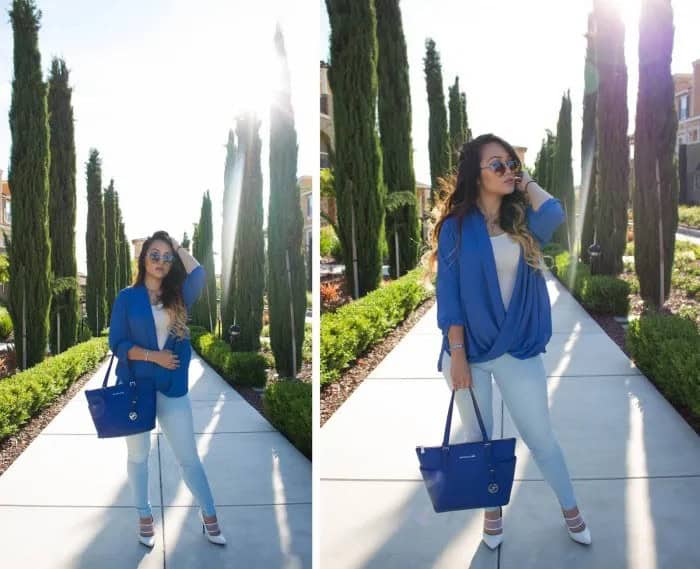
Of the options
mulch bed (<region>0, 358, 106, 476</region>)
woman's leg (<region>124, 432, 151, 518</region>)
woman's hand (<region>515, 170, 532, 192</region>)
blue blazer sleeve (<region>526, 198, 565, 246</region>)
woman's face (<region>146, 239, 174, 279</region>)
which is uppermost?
woman's hand (<region>515, 170, 532, 192</region>)

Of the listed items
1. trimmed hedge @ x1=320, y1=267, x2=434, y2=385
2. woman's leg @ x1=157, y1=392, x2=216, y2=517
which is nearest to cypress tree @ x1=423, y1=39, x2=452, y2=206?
trimmed hedge @ x1=320, y1=267, x2=434, y2=385

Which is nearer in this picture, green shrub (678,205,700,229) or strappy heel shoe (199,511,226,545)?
green shrub (678,205,700,229)

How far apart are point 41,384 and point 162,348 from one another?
58 centimetres

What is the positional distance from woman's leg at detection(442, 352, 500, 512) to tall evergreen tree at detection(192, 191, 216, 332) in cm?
127

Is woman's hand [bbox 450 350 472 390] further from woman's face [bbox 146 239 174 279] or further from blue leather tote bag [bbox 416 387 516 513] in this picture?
woman's face [bbox 146 239 174 279]

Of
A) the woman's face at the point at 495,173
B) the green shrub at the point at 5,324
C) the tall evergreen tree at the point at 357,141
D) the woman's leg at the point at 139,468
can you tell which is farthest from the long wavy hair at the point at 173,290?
the woman's face at the point at 495,173

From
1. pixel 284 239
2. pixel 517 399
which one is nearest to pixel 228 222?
pixel 284 239

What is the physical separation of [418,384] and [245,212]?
1275 mm

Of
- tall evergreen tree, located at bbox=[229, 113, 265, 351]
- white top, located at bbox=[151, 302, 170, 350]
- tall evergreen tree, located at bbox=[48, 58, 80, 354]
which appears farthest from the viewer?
tall evergreen tree, located at bbox=[229, 113, 265, 351]

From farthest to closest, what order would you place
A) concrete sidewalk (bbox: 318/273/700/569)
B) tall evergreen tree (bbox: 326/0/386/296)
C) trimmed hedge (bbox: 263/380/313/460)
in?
tall evergreen tree (bbox: 326/0/386/296), trimmed hedge (bbox: 263/380/313/460), concrete sidewalk (bbox: 318/273/700/569)

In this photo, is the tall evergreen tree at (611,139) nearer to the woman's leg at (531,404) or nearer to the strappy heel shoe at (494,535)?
the woman's leg at (531,404)

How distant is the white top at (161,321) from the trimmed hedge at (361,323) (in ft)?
2.69

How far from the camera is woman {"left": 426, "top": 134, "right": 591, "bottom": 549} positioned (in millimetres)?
2697

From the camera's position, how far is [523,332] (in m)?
2.72
